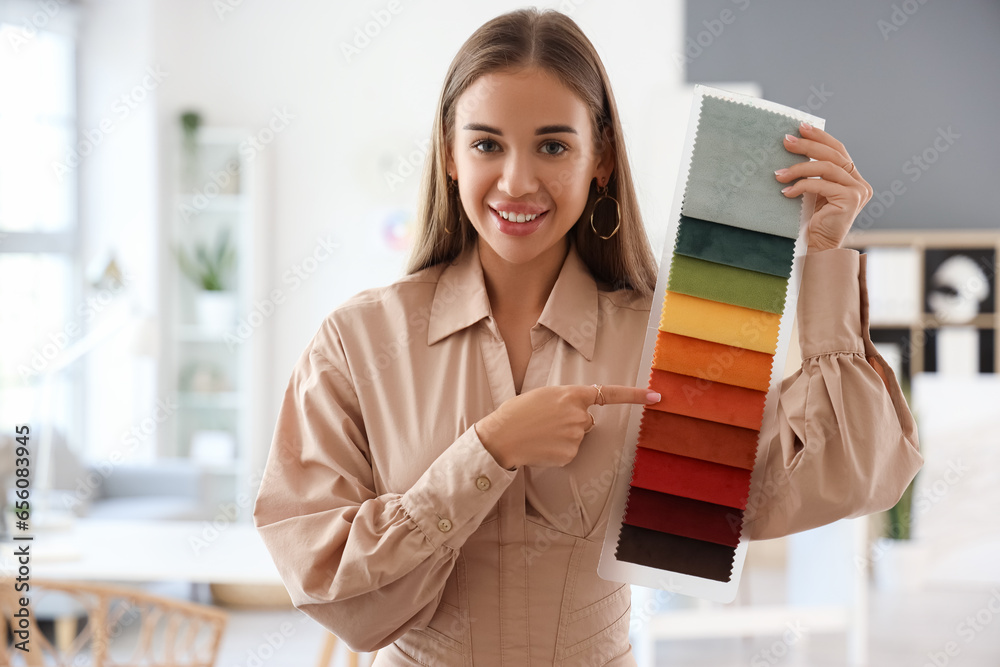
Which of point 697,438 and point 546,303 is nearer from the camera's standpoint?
point 697,438

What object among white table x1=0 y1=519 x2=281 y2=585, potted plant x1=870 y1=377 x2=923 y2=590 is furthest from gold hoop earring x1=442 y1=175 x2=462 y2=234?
potted plant x1=870 y1=377 x2=923 y2=590

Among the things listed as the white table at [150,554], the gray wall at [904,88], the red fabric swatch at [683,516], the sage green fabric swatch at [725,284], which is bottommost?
the white table at [150,554]

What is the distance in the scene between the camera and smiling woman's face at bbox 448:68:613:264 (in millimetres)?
1240

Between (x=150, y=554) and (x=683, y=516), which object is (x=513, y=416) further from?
(x=150, y=554)

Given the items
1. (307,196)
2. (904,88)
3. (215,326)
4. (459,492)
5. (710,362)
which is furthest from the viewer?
(307,196)

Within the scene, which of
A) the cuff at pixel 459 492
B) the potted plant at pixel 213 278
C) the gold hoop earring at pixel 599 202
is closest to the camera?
the cuff at pixel 459 492

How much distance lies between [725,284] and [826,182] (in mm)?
201

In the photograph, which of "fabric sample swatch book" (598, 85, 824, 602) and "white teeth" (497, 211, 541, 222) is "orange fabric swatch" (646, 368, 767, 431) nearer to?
"fabric sample swatch book" (598, 85, 824, 602)

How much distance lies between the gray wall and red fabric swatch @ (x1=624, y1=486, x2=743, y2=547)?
502 cm

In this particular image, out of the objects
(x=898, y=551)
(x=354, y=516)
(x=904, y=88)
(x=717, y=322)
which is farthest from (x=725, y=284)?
(x=904, y=88)

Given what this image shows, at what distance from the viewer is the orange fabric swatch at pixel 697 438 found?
1.27m

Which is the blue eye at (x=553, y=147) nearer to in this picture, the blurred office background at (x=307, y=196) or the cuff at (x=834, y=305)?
the cuff at (x=834, y=305)

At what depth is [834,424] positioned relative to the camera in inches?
47.4

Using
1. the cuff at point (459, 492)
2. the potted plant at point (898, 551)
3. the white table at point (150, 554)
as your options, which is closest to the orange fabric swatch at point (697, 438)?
the cuff at point (459, 492)
